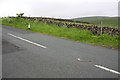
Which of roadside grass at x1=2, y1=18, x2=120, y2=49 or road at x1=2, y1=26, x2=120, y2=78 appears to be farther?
roadside grass at x1=2, y1=18, x2=120, y2=49

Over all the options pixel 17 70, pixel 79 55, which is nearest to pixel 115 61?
pixel 79 55

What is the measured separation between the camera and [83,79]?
5.32 meters

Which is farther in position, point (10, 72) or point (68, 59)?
point (68, 59)

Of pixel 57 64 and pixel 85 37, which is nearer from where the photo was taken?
pixel 57 64

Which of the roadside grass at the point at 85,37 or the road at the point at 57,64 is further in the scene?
the roadside grass at the point at 85,37

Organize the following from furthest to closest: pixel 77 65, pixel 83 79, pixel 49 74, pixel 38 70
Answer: pixel 77 65 → pixel 38 70 → pixel 49 74 → pixel 83 79

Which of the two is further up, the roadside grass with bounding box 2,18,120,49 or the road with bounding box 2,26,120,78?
the roadside grass with bounding box 2,18,120,49

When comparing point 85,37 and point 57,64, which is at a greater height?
point 85,37

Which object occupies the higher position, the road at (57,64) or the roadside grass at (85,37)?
the roadside grass at (85,37)

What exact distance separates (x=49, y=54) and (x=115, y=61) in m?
3.37

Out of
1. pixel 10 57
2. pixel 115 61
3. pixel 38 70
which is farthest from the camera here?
pixel 10 57

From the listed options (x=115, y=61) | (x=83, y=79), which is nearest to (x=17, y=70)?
(x=83, y=79)

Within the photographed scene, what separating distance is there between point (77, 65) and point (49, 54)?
85.8 inches

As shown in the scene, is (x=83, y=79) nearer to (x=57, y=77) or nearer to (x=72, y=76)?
(x=72, y=76)
